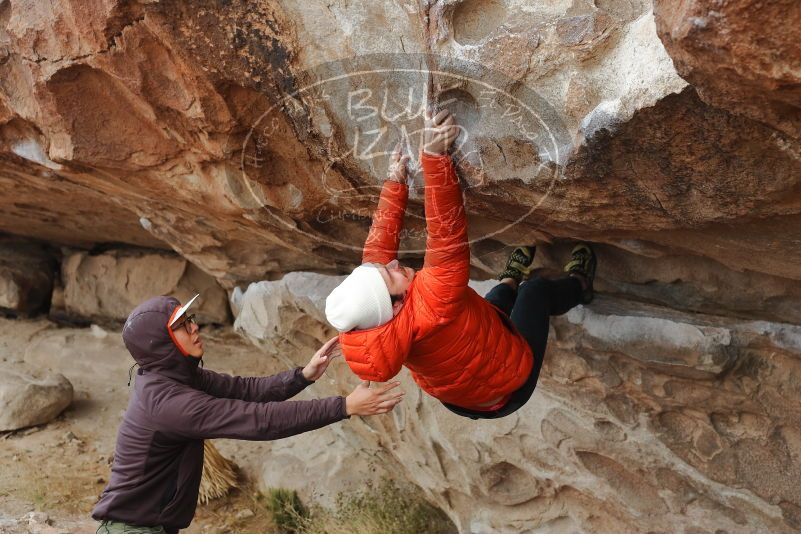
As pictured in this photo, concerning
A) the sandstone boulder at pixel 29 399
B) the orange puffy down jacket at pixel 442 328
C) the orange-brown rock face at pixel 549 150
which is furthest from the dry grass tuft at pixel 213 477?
the orange puffy down jacket at pixel 442 328

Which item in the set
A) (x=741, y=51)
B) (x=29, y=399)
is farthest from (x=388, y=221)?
(x=29, y=399)

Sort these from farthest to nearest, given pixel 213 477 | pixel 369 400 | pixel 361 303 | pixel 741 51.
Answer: pixel 213 477, pixel 369 400, pixel 361 303, pixel 741 51

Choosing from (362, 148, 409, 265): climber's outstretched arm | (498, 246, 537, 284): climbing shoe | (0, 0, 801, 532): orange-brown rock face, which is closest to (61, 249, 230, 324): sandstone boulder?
(0, 0, 801, 532): orange-brown rock face

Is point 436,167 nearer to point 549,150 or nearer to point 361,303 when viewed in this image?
point 549,150

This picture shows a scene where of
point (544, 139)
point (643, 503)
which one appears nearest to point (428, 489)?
point (643, 503)

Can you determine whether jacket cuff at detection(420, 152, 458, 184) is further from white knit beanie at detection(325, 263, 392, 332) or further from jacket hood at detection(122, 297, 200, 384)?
jacket hood at detection(122, 297, 200, 384)

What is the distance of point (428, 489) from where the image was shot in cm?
395

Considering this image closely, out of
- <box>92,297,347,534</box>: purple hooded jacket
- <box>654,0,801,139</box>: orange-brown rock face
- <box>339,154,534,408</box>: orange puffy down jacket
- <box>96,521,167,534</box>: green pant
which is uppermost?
<box>654,0,801,139</box>: orange-brown rock face

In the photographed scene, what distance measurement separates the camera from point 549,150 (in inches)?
82.3

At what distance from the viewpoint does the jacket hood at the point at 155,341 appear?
2.43m

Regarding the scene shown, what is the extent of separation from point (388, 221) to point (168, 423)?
950 millimetres

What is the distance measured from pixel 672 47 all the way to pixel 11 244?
6.44 metres

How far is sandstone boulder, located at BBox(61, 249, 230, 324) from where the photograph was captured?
599 cm

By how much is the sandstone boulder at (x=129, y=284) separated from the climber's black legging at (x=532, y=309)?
3713mm
